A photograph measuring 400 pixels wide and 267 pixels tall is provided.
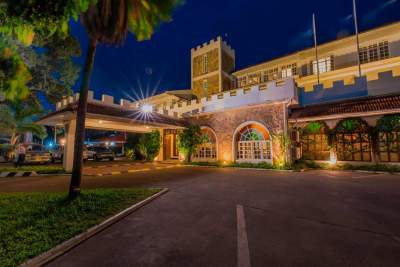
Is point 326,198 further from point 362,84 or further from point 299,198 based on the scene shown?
point 362,84

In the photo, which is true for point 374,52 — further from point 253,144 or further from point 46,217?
point 46,217

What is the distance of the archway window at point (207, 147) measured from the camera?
15805 mm

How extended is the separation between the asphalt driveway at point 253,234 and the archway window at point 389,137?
23.5ft

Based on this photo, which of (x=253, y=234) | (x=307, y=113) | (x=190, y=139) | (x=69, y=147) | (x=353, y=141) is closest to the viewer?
(x=253, y=234)

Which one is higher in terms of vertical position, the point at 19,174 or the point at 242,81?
the point at 242,81

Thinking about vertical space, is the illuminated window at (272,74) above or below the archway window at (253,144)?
above

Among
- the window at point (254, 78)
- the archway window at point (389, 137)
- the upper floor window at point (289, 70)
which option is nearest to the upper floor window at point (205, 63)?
the window at point (254, 78)

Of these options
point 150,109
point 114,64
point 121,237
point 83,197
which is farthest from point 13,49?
point 114,64

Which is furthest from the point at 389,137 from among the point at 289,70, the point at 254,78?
the point at 254,78

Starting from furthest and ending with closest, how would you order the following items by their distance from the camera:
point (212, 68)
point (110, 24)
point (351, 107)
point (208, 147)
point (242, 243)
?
1. point (212, 68)
2. point (208, 147)
3. point (351, 107)
4. point (110, 24)
5. point (242, 243)

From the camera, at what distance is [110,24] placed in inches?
224

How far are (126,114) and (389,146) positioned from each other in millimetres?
17062

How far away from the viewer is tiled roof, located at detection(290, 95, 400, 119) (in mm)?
10578

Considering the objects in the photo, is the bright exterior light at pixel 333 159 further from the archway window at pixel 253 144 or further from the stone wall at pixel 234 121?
the archway window at pixel 253 144
